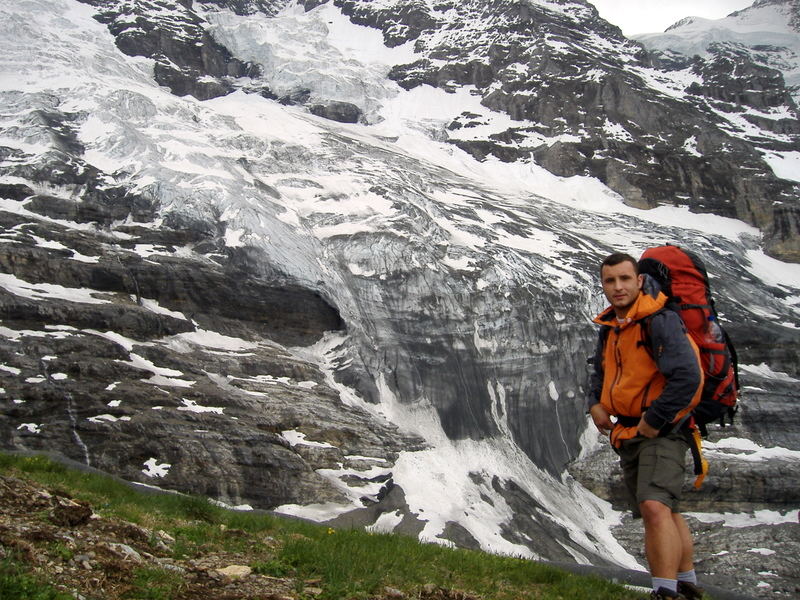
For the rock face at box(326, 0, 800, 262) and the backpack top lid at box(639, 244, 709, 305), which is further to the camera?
the rock face at box(326, 0, 800, 262)

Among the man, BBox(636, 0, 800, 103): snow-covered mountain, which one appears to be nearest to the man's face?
the man

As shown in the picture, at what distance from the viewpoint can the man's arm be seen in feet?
17.8

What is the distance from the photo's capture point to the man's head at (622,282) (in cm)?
598

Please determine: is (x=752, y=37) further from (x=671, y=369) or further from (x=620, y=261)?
(x=671, y=369)

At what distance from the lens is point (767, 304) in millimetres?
61469

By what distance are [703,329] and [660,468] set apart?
121 cm

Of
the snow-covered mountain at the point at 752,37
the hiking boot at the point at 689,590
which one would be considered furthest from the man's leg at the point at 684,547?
the snow-covered mountain at the point at 752,37

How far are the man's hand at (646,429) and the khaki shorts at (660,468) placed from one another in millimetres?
123

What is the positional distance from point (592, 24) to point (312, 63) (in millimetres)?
54867

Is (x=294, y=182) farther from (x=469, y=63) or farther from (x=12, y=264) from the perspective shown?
(x=469, y=63)

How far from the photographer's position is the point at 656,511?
5.49 metres

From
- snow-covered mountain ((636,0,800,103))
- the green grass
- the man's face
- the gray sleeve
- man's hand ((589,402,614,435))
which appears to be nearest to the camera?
the green grass

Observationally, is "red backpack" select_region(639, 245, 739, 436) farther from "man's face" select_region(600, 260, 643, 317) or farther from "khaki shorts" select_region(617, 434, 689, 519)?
"khaki shorts" select_region(617, 434, 689, 519)

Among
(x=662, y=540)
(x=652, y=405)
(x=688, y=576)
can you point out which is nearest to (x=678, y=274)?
(x=652, y=405)
